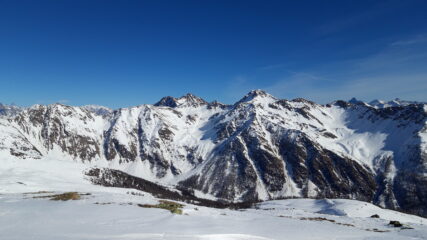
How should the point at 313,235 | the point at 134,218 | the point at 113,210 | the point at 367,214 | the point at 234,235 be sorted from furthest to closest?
the point at 367,214 → the point at 113,210 → the point at 134,218 → the point at 313,235 → the point at 234,235

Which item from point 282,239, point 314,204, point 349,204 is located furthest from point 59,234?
point 314,204

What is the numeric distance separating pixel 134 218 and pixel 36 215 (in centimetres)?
924

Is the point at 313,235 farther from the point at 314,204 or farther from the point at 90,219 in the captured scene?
the point at 314,204

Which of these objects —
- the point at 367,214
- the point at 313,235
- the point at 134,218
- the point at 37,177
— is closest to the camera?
the point at 313,235

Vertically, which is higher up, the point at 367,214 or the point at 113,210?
the point at 113,210

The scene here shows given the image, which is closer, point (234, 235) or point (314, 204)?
point (234, 235)

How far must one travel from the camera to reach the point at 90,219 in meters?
25.8

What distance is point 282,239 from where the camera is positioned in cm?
2183

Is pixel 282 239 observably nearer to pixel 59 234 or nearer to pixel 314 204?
pixel 59 234

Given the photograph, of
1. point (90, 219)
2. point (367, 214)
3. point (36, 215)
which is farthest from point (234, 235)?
point (367, 214)

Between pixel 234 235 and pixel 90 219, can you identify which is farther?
pixel 90 219

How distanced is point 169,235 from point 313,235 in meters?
12.6

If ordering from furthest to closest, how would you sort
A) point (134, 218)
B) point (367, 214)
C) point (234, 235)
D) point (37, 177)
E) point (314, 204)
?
point (37, 177), point (314, 204), point (367, 214), point (134, 218), point (234, 235)

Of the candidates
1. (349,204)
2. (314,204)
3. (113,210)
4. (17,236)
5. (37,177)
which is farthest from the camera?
(37,177)
